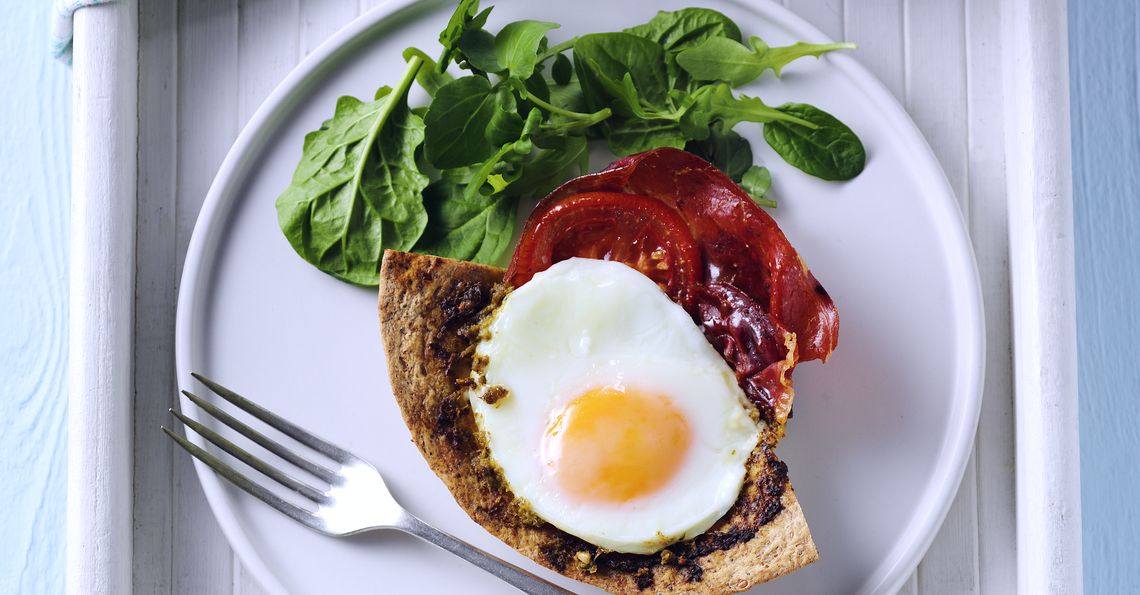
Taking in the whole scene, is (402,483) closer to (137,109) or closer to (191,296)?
(191,296)

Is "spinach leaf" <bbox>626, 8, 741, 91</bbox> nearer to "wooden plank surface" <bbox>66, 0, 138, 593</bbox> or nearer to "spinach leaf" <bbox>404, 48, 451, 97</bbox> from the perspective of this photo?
"spinach leaf" <bbox>404, 48, 451, 97</bbox>

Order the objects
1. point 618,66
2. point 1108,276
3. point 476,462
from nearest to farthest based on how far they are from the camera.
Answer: point 476,462, point 618,66, point 1108,276

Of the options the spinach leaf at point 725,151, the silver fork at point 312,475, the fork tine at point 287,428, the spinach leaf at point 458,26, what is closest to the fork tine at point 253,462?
the silver fork at point 312,475

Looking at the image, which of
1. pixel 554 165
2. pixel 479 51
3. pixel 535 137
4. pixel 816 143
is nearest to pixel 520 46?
pixel 479 51

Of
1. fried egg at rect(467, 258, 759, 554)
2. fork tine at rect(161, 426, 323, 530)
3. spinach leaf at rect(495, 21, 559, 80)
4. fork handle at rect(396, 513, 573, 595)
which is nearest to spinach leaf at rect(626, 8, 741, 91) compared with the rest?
spinach leaf at rect(495, 21, 559, 80)

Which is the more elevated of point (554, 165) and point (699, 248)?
point (554, 165)

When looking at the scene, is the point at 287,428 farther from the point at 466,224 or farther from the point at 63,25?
the point at 63,25
